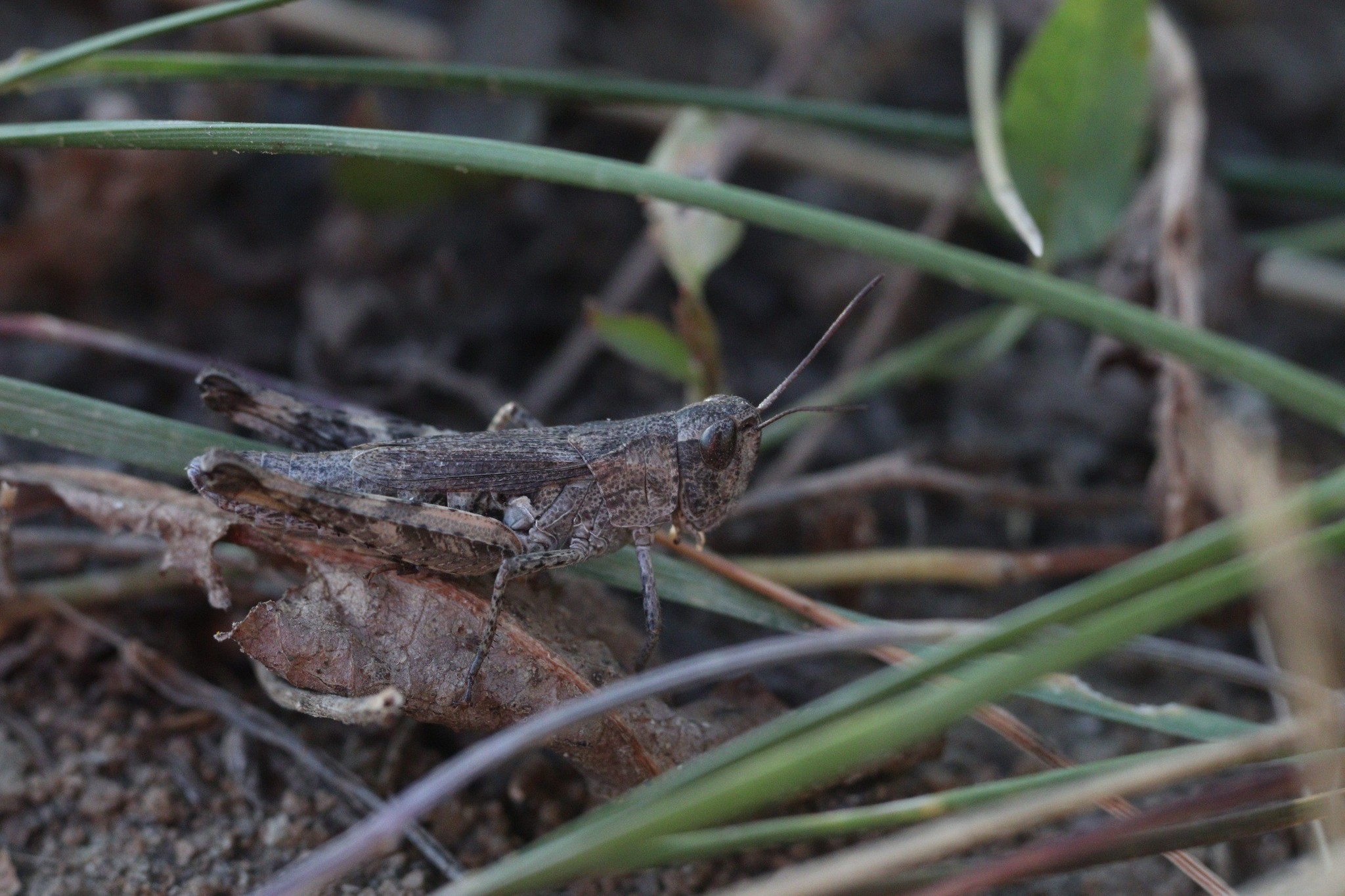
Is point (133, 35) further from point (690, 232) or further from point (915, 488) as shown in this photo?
point (915, 488)

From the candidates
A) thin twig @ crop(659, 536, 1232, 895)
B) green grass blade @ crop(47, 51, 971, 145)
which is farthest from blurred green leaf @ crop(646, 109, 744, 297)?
thin twig @ crop(659, 536, 1232, 895)

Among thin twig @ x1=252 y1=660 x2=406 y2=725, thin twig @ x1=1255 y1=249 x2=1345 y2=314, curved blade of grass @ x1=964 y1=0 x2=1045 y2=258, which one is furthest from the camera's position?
thin twig @ x1=1255 y1=249 x2=1345 y2=314

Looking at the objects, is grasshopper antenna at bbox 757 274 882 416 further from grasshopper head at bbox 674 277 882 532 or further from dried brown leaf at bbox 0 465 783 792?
dried brown leaf at bbox 0 465 783 792

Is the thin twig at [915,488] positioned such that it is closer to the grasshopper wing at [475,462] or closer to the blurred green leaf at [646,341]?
the blurred green leaf at [646,341]

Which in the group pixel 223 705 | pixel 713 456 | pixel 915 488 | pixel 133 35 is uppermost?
pixel 133 35

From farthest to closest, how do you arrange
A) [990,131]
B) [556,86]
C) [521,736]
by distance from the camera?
[990,131] < [556,86] < [521,736]

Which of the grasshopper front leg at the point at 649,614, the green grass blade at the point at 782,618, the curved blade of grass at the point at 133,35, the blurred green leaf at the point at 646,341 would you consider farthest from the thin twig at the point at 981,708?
the curved blade of grass at the point at 133,35

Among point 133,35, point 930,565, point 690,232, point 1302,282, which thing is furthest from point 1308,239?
point 133,35
